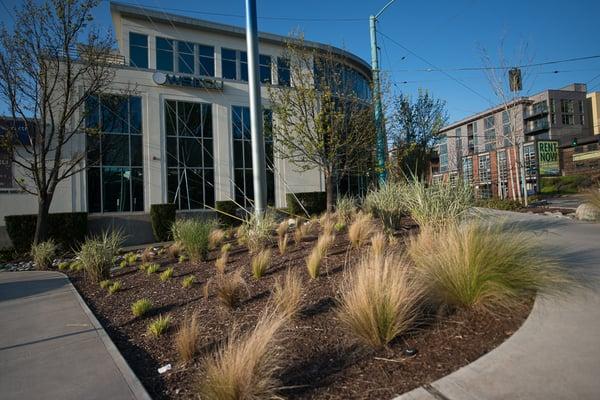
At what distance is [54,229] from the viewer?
1659cm

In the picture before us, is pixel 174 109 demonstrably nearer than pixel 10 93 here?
No

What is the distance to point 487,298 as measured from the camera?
4059 millimetres

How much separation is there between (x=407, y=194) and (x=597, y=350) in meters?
5.30

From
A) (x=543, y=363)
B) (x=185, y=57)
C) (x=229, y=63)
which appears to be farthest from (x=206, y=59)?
(x=543, y=363)

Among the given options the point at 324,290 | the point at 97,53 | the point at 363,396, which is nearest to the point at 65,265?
the point at 97,53

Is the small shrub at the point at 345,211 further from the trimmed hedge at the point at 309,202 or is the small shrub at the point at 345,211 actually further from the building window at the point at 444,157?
the building window at the point at 444,157

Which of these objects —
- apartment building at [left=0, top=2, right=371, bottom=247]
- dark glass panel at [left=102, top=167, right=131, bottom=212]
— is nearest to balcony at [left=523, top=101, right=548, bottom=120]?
apartment building at [left=0, top=2, right=371, bottom=247]

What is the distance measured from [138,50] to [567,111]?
317 ft

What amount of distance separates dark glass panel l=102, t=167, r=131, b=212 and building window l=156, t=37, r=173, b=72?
697 cm

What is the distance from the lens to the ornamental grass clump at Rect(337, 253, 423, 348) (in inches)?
143

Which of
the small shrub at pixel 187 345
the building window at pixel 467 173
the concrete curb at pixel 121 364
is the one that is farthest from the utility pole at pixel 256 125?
the small shrub at pixel 187 345

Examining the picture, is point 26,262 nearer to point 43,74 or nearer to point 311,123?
point 43,74

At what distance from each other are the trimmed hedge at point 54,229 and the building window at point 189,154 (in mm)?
4579

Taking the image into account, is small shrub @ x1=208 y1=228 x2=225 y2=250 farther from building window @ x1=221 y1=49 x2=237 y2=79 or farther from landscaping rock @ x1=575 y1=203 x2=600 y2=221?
building window @ x1=221 y1=49 x2=237 y2=79
